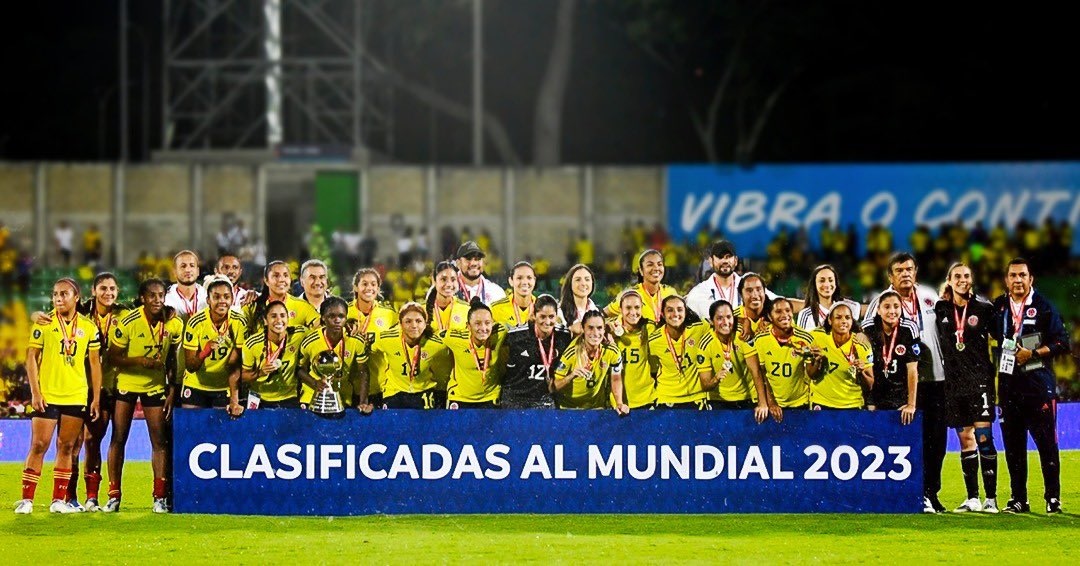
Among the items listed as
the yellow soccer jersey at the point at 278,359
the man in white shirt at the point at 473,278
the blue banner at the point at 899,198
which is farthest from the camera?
the blue banner at the point at 899,198

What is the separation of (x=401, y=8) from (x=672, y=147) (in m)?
9.73

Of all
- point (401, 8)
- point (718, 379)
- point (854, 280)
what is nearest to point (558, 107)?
point (401, 8)

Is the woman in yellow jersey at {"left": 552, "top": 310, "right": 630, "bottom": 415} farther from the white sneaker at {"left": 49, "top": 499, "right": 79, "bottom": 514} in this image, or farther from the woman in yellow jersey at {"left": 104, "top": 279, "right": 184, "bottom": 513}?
the white sneaker at {"left": 49, "top": 499, "right": 79, "bottom": 514}

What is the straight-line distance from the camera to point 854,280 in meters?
30.2

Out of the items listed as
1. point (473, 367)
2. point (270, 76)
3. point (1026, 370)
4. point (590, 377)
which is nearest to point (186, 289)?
point (473, 367)

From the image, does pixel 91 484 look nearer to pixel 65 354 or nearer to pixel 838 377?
pixel 65 354

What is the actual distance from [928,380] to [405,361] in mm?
3769

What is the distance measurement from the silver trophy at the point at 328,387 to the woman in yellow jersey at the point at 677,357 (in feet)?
7.37

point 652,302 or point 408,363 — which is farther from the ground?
point 652,302

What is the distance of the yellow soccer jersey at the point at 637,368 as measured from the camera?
1270cm

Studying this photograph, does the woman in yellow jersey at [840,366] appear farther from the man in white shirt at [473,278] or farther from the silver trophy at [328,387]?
the silver trophy at [328,387]

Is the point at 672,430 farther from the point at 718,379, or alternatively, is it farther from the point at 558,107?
the point at 558,107

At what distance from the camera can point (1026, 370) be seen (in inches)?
498

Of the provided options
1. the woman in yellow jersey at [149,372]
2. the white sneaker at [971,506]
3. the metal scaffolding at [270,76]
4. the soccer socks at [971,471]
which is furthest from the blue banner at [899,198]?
the woman in yellow jersey at [149,372]
